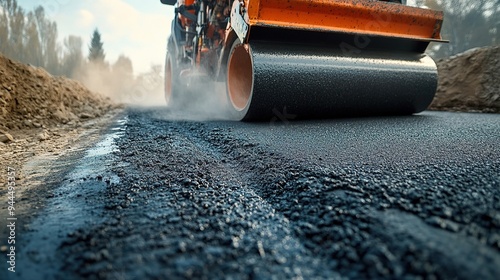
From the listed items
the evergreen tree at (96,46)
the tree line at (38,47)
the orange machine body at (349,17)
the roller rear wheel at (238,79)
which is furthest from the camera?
the evergreen tree at (96,46)

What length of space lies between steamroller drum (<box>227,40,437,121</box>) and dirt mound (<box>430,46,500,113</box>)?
2.11 meters

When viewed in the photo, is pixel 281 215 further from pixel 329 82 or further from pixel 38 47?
pixel 38 47

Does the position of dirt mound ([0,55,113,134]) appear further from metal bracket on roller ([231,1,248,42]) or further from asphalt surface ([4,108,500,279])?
metal bracket on roller ([231,1,248,42])

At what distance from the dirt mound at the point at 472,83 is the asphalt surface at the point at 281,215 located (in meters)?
3.34

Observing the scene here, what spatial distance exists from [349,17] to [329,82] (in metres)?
0.65

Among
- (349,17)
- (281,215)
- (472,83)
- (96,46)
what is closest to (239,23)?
(349,17)

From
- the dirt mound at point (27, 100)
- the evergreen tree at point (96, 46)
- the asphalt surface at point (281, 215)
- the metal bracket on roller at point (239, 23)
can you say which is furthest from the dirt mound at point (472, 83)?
the evergreen tree at point (96, 46)

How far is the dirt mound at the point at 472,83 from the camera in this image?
4.34 metres

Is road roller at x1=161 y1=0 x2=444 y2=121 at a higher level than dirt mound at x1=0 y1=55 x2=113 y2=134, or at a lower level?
higher

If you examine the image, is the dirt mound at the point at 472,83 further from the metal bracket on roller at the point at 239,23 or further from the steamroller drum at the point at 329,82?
the metal bracket on roller at the point at 239,23

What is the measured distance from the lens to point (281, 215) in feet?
3.32

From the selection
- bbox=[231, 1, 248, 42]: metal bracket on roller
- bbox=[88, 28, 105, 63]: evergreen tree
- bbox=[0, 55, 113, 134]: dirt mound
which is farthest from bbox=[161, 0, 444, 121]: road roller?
bbox=[88, 28, 105, 63]: evergreen tree

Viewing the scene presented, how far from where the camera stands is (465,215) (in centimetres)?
82

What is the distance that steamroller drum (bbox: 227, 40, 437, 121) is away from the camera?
2502 millimetres
